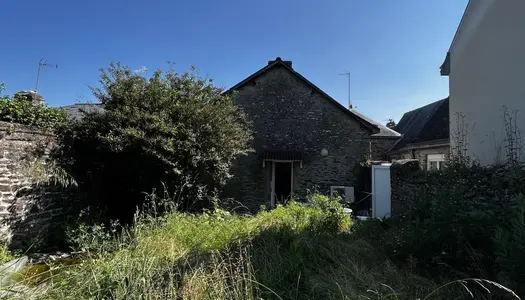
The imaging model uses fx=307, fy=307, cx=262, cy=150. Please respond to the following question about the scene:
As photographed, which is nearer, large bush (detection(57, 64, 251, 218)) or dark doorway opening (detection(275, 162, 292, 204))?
large bush (detection(57, 64, 251, 218))

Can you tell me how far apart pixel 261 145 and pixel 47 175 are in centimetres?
806

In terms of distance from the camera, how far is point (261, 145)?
13.4 metres

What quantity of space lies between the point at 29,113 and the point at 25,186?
168cm

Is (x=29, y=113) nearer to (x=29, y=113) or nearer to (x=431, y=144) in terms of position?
(x=29, y=113)

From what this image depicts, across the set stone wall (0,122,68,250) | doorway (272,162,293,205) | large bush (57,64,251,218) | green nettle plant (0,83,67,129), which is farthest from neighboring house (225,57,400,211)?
stone wall (0,122,68,250)

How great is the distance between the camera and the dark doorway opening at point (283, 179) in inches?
539

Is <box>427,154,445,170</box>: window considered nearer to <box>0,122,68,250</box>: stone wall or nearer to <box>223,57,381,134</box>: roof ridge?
<box>223,57,381,134</box>: roof ridge

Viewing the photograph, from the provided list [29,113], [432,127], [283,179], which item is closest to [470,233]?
[29,113]

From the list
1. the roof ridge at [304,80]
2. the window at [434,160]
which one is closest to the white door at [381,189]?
the window at [434,160]

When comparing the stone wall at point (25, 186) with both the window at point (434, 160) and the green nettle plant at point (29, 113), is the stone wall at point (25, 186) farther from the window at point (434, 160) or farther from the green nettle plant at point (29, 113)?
the window at point (434, 160)

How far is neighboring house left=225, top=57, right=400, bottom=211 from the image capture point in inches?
520

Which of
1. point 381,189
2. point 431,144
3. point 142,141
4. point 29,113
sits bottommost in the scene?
point 381,189

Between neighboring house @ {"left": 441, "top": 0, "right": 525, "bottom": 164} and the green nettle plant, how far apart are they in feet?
30.5

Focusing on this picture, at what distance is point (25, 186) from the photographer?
6.43 meters
